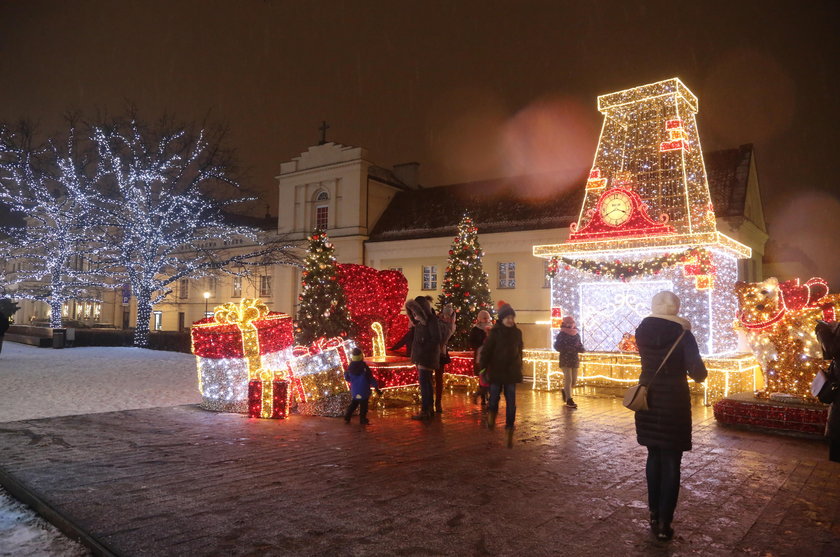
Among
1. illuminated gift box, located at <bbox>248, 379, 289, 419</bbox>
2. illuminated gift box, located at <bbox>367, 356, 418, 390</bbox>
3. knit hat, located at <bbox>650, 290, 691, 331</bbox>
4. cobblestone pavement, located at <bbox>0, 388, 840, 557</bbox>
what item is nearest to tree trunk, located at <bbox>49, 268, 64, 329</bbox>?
cobblestone pavement, located at <bbox>0, 388, 840, 557</bbox>

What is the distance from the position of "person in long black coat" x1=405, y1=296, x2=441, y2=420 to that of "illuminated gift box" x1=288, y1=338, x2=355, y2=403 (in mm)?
1524

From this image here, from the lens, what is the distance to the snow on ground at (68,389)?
14.7 ft

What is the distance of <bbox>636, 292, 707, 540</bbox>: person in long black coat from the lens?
4559 millimetres

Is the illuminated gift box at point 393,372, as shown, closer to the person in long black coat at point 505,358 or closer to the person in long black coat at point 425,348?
the person in long black coat at point 425,348

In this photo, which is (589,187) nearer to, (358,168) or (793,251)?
(358,168)

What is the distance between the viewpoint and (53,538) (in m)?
4.41

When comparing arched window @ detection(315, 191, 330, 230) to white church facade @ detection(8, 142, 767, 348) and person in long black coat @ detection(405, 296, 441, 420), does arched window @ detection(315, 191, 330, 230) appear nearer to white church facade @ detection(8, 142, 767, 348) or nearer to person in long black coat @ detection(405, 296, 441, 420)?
white church facade @ detection(8, 142, 767, 348)

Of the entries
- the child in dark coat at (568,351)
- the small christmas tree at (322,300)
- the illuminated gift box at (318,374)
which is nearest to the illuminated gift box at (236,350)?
the illuminated gift box at (318,374)

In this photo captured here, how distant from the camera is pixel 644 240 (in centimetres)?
1355

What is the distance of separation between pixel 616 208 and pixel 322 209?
1014 inches

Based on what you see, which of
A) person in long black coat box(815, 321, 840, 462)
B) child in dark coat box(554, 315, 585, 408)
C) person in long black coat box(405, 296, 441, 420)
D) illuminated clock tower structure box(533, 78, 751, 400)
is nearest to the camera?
person in long black coat box(815, 321, 840, 462)

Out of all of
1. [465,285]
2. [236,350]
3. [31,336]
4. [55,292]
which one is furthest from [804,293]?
[55,292]

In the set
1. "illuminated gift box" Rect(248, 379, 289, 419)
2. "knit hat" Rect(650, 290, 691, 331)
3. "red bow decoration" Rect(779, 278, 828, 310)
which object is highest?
"red bow decoration" Rect(779, 278, 828, 310)

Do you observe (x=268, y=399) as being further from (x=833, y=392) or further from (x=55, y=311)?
(x=55, y=311)
